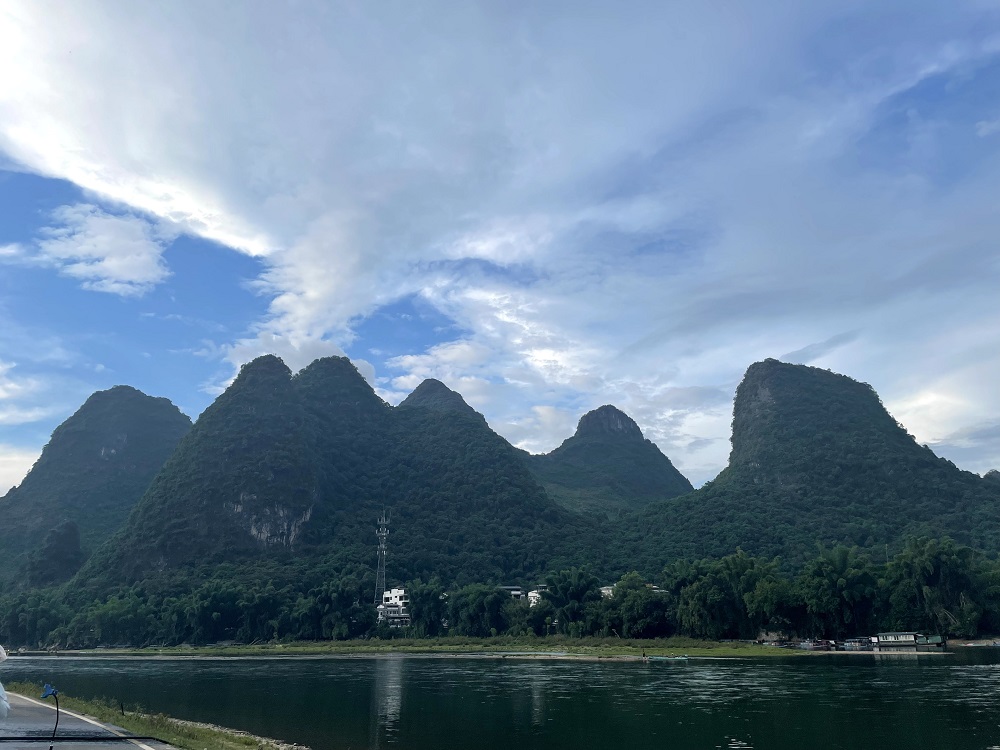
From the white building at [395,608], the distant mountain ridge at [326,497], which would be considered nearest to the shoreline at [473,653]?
the white building at [395,608]

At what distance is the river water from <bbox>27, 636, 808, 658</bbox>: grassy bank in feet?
24.9

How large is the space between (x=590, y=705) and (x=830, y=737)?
11.2 m

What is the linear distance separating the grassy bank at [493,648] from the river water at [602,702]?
299 inches

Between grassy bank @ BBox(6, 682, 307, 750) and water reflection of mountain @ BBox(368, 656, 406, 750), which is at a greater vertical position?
grassy bank @ BBox(6, 682, 307, 750)

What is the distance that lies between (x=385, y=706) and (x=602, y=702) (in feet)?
32.3

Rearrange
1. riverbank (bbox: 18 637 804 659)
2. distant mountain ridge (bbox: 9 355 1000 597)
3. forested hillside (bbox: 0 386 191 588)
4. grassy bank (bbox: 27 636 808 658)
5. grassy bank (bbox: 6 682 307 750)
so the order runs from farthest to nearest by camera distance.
→ 1. forested hillside (bbox: 0 386 191 588)
2. distant mountain ridge (bbox: 9 355 1000 597)
3. grassy bank (bbox: 27 636 808 658)
4. riverbank (bbox: 18 637 804 659)
5. grassy bank (bbox: 6 682 307 750)

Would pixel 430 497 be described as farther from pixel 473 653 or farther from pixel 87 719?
pixel 87 719

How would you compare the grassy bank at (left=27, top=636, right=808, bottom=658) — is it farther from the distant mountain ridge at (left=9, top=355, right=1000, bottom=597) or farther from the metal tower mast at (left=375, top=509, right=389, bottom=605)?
the distant mountain ridge at (left=9, top=355, right=1000, bottom=597)

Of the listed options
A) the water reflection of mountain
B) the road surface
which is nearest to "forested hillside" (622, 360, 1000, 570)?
the water reflection of mountain

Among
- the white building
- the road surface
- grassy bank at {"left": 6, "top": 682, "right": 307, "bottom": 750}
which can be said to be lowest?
grassy bank at {"left": 6, "top": 682, "right": 307, "bottom": 750}

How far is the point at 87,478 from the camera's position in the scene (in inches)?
6344

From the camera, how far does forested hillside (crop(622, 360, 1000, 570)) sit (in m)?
104

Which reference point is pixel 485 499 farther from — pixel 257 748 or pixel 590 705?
pixel 257 748

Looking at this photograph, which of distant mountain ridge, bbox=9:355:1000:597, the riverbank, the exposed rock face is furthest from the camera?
the exposed rock face
